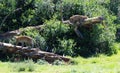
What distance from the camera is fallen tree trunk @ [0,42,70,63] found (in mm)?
18906

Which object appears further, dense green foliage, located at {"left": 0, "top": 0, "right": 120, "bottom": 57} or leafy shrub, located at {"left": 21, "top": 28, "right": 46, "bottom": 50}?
dense green foliage, located at {"left": 0, "top": 0, "right": 120, "bottom": 57}

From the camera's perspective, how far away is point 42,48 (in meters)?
21.6

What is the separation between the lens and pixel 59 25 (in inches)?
898

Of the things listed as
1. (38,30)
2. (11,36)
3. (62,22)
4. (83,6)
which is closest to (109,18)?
(83,6)

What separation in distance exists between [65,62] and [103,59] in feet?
10.1

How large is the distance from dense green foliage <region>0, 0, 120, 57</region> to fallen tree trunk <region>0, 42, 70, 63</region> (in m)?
1.71

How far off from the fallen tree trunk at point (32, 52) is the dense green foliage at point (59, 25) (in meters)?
1.71

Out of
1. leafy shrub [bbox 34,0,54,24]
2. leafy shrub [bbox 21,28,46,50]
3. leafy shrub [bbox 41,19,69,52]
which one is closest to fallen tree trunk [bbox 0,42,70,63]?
leafy shrub [bbox 21,28,46,50]

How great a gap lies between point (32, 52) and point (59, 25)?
424 cm

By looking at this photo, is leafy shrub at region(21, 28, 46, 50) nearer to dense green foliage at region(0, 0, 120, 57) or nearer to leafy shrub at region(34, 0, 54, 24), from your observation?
dense green foliage at region(0, 0, 120, 57)

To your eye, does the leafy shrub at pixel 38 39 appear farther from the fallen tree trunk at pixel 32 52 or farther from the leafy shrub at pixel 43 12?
the leafy shrub at pixel 43 12

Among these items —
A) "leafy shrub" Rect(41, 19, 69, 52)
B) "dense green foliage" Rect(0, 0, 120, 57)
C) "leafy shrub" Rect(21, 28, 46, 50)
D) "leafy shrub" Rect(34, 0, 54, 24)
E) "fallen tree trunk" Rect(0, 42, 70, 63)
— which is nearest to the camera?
"fallen tree trunk" Rect(0, 42, 70, 63)

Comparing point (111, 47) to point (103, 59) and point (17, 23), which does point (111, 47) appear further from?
point (17, 23)

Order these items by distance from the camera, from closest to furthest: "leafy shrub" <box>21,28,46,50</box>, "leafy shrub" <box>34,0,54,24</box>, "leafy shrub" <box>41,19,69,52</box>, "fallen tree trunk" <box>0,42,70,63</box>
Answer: "fallen tree trunk" <box>0,42,70,63</box>
"leafy shrub" <box>21,28,46,50</box>
"leafy shrub" <box>41,19,69,52</box>
"leafy shrub" <box>34,0,54,24</box>
